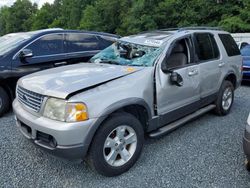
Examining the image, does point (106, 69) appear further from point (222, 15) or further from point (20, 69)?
point (222, 15)

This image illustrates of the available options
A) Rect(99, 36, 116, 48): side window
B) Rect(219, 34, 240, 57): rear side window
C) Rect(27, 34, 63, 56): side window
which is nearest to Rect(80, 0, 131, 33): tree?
Rect(99, 36, 116, 48): side window

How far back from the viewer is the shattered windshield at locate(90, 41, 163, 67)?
331 cm

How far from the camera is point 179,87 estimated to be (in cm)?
348

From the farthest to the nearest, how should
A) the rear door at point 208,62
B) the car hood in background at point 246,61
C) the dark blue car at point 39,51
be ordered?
1. the car hood in background at point 246,61
2. the dark blue car at point 39,51
3. the rear door at point 208,62

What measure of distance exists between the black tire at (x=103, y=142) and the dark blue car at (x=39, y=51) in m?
2.85

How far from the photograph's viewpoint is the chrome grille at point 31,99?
105 inches

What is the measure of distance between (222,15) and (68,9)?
124ft

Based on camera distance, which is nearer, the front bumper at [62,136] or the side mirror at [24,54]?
the front bumper at [62,136]

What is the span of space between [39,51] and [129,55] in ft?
7.78

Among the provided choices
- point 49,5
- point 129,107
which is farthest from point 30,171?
point 49,5

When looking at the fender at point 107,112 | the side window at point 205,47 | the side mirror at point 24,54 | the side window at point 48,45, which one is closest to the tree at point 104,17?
the side window at point 48,45

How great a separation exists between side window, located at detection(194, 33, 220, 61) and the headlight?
7.67 feet

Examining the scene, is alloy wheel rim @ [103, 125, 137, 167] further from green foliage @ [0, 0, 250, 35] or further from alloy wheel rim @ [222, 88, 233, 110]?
green foliage @ [0, 0, 250, 35]

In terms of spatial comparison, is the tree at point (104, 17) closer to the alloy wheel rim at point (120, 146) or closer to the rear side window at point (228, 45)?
the rear side window at point (228, 45)
